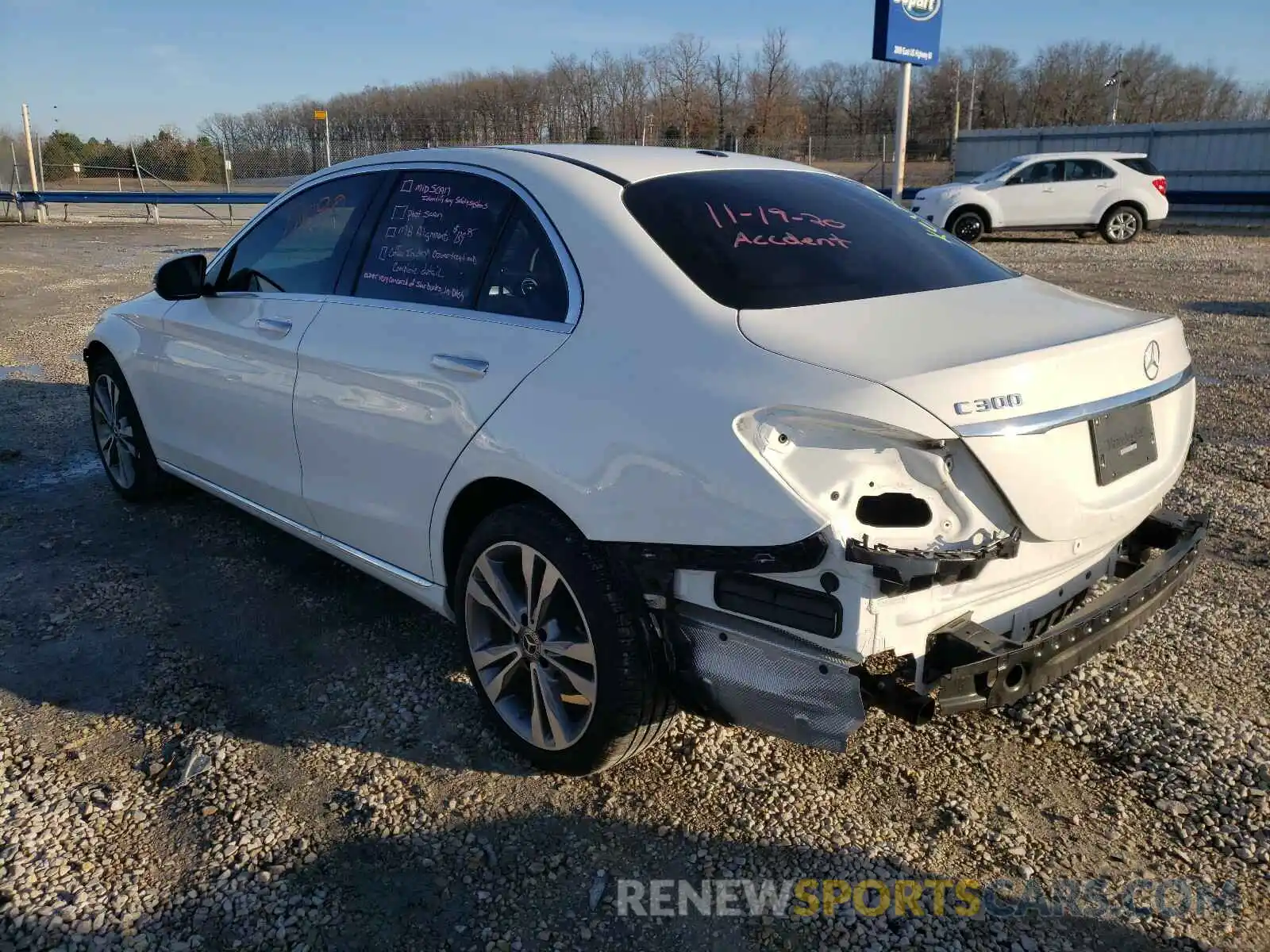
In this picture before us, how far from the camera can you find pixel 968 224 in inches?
803

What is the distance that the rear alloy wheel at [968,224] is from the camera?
20219 mm

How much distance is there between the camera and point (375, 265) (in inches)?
142

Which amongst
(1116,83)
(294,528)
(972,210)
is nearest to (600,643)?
(294,528)

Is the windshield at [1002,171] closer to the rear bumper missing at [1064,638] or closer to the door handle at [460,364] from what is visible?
the rear bumper missing at [1064,638]

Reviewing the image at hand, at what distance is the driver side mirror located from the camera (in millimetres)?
4371

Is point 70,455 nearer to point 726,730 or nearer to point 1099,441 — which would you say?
point 726,730

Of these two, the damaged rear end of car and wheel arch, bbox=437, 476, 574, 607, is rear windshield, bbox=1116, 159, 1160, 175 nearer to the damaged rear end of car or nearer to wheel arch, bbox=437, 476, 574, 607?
the damaged rear end of car

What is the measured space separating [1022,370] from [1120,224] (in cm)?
2047

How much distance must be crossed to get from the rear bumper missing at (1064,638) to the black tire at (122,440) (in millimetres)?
4192

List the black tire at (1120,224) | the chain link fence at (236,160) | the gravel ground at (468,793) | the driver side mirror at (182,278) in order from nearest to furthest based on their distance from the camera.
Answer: the gravel ground at (468,793) → the driver side mirror at (182,278) → the black tire at (1120,224) → the chain link fence at (236,160)

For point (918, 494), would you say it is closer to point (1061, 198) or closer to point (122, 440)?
point (122, 440)

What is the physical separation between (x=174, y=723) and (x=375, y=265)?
1685 mm

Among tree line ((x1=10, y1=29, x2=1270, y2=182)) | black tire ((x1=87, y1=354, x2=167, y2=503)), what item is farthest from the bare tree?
black tire ((x1=87, y1=354, x2=167, y2=503))

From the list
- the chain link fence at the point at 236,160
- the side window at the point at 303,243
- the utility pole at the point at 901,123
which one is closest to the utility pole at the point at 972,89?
the chain link fence at the point at 236,160
